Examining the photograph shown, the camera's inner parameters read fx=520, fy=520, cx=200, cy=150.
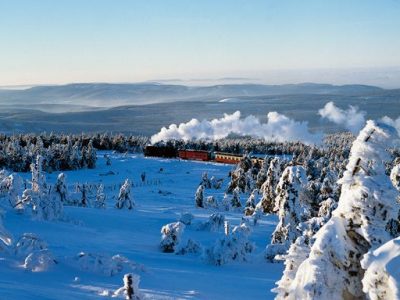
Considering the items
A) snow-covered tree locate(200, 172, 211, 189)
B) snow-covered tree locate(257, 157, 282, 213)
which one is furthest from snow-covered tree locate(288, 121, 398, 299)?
snow-covered tree locate(200, 172, 211, 189)

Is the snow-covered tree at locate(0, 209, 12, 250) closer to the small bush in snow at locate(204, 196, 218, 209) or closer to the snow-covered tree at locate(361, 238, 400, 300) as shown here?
the snow-covered tree at locate(361, 238, 400, 300)

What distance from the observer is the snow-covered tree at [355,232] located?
21.9 ft

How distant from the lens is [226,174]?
95.4 meters

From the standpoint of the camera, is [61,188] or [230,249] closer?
[230,249]

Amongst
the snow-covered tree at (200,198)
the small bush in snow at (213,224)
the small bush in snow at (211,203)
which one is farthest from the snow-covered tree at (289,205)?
the small bush in snow at (211,203)

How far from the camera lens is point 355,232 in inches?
271

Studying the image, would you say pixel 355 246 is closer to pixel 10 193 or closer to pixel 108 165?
pixel 10 193

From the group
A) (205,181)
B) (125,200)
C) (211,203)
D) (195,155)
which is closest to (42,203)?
(125,200)

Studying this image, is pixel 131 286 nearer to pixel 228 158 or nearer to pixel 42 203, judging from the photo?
pixel 42 203

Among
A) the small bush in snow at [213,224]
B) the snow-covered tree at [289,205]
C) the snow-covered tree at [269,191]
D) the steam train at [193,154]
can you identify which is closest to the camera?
the snow-covered tree at [289,205]

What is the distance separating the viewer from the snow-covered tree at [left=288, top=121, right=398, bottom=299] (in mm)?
6684

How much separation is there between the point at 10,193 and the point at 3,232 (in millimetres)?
15273

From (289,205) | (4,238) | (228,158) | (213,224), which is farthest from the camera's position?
(228,158)

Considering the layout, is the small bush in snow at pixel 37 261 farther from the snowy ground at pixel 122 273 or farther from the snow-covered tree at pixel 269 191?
the snow-covered tree at pixel 269 191
